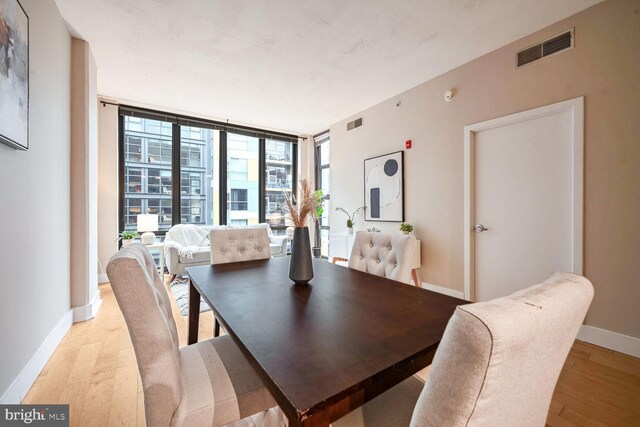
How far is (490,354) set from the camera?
43 cm

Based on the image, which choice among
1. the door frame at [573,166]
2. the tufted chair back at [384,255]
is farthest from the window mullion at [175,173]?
the door frame at [573,166]

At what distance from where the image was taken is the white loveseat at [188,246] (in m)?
3.95

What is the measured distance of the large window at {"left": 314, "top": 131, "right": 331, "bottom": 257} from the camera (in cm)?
562

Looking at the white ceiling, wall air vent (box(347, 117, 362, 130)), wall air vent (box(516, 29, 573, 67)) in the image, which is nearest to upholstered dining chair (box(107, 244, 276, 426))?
the white ceiling

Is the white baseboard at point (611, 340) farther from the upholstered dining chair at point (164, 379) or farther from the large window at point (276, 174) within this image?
the large window at point (276, 174)

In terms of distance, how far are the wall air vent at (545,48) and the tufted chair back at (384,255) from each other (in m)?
2.24

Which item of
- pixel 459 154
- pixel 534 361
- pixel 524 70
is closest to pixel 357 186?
pixel 459 154

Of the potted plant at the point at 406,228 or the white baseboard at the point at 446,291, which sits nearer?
the white baseboard at the point at 446,291

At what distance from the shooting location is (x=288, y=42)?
8.76 feet

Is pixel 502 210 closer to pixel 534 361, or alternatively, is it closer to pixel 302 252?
pixel 302 252

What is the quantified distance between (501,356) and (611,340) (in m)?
2.69

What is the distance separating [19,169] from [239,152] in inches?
152

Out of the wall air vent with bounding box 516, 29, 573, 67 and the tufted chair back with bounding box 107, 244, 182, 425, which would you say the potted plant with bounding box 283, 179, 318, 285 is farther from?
the wall air vent with bounding box 516, 29, 573, 67

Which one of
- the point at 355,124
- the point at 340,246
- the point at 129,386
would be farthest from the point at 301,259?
the point at 355,124
